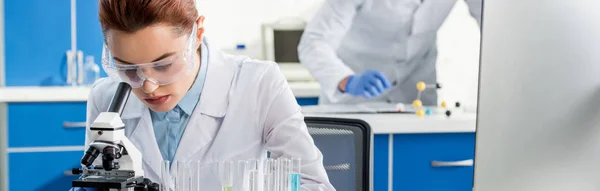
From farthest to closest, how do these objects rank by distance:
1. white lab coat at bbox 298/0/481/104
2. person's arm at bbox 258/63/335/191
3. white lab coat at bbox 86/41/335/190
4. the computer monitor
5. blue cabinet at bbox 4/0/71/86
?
blue cabinet at bbox 4/0/71/86, white lab coat at bbox 298/0/481/104, white lab coat at bbox 86/41/335/190, person's arm at bbox 258/63/335/191, the computer monitor

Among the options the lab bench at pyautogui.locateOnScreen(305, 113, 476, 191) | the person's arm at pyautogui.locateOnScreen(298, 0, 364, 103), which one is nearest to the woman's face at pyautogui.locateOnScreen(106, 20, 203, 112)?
the lab bench at pyautogui.locateOnScreen(305, 113, 476, 191)

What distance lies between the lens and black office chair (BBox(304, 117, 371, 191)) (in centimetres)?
184

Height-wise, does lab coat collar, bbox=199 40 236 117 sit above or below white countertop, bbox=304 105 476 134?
above

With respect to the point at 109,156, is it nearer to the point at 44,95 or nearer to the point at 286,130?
the point at 286,130

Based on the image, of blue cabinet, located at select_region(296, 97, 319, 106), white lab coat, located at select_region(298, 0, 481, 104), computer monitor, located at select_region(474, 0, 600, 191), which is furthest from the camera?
blue cabinet, located at select_region(296, 97, 319, 106)

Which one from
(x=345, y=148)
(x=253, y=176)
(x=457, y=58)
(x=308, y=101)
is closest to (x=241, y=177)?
(x=253, y=176)

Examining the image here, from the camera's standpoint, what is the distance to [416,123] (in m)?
2.85

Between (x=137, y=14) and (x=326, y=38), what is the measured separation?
2.37 meters

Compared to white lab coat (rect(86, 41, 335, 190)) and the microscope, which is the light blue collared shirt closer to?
white lab coat (rect(86, 41, 335, 190))

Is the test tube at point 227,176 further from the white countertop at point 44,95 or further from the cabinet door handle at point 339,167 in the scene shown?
the white countertop at point 44,95

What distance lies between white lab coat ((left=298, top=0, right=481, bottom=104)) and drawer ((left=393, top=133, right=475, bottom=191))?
0.71 metres

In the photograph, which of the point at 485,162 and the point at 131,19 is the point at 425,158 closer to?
the point at 131,19

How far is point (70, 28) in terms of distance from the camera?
390 centimetres

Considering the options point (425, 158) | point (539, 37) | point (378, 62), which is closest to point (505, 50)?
point (539, 37)
